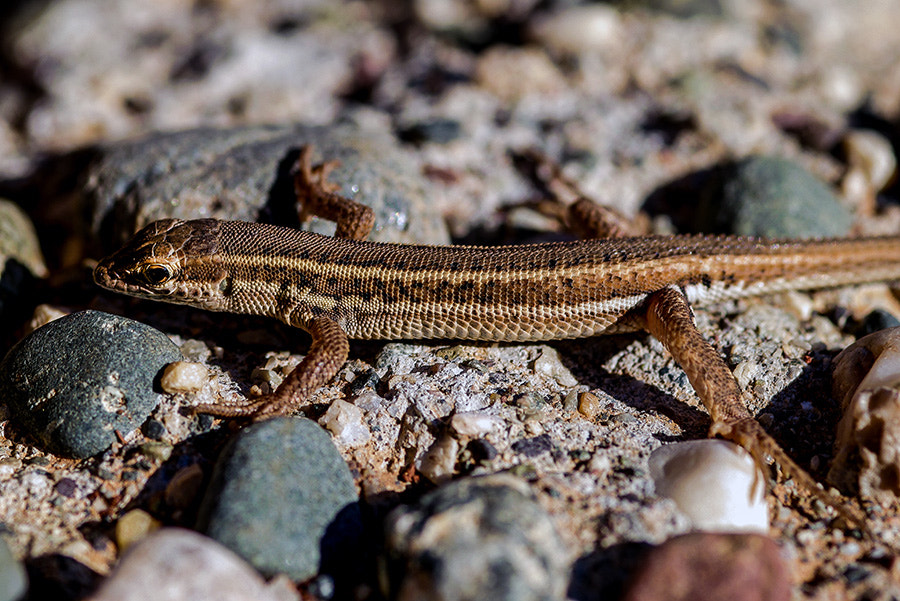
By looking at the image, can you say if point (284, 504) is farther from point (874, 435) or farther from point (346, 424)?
point (874, 435)

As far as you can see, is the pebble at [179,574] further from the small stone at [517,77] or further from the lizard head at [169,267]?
the small stone at [517,77]

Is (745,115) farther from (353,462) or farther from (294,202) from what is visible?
(353,462)

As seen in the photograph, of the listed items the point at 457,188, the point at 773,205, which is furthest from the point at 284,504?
the point at 773,205

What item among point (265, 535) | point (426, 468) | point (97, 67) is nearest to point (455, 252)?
point (426, 468)

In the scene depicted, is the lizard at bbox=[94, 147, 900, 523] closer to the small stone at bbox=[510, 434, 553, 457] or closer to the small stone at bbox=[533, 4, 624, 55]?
the small stone at bbox=[510, 434, 553, 457]

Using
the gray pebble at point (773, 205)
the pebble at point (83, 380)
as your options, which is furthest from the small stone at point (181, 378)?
the gray pebble at point (773, 205)
